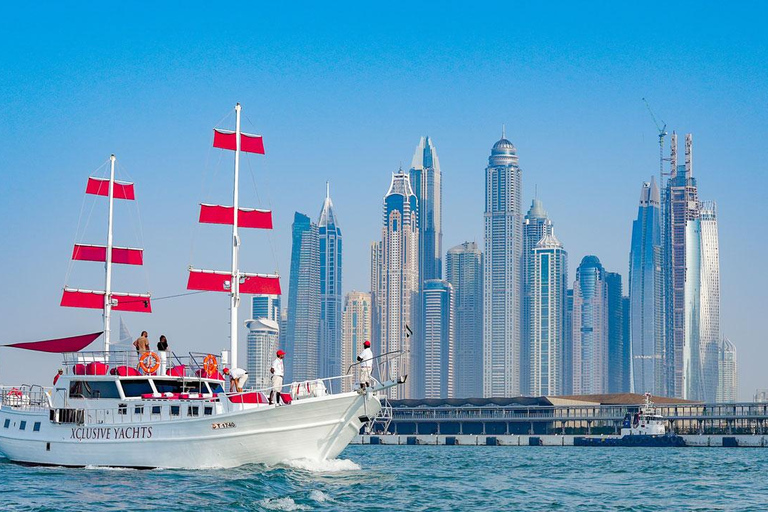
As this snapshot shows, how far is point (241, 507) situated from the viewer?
3834 cm

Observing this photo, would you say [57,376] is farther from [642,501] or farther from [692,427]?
[692,427]

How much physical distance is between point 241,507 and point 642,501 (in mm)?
16352

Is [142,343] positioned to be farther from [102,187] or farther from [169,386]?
[102,187]

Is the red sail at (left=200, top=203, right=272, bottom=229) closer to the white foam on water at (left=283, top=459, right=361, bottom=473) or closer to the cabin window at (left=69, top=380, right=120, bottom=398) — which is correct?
the cabin window at (left=69, top=380, right=120, bottom=398)

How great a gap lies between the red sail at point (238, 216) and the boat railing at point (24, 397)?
37.6ft

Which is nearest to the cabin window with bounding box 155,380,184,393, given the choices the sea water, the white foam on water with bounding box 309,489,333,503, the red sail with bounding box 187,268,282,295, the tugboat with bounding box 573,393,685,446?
the sea water

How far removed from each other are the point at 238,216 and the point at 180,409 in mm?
11896

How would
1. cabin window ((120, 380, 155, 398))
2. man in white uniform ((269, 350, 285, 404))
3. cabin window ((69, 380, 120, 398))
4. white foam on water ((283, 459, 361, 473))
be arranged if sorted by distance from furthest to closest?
cabin window ((69, 380, 120, 398)), cabin window ((120, 380, 155, 398)), man in white uniform ((269, 350, 285, 404)), white foam on water ((283, 459, 361, 473))

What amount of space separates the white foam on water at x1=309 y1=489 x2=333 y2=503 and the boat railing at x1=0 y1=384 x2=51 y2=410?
18.6 metres

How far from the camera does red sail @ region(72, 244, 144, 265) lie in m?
59.5

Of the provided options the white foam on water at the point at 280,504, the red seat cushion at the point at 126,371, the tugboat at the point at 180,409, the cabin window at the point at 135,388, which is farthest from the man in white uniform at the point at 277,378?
the white foam on water at the point at 280,504

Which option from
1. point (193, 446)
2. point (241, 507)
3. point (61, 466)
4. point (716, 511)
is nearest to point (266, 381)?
point (193, 446)

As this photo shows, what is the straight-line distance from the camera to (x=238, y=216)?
57219mm

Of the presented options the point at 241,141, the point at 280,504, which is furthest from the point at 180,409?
the point at 241,141
